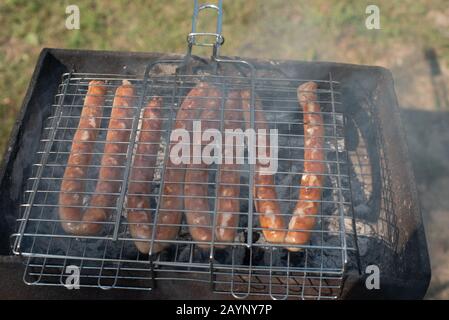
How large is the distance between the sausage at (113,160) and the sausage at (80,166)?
53 mm

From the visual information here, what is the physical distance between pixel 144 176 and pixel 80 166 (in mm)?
446

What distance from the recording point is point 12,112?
4840mm

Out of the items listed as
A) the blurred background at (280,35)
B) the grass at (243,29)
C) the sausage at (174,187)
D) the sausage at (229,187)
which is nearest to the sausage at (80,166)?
the sausage at (174,187)

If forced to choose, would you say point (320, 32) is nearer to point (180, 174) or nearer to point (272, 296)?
point (180, 174)

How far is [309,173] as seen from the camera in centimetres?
286

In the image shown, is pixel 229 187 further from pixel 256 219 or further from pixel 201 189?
pixel 256 219

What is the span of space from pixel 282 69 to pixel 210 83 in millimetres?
652

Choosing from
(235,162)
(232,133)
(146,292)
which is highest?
(232,133)

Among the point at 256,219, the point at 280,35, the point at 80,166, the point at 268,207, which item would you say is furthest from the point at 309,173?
the point at 280,35

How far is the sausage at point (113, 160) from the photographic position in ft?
8.70

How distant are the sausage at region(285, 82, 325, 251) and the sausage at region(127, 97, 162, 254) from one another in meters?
0.89

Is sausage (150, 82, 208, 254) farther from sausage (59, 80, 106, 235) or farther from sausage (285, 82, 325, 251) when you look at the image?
sausage (285, 82, 325, 251)

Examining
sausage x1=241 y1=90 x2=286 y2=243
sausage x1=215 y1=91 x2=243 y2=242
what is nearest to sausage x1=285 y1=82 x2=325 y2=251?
sausage x1=241 y1=90 x2=286 y2=243

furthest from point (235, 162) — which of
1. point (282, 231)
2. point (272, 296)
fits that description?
point (272, 296)
